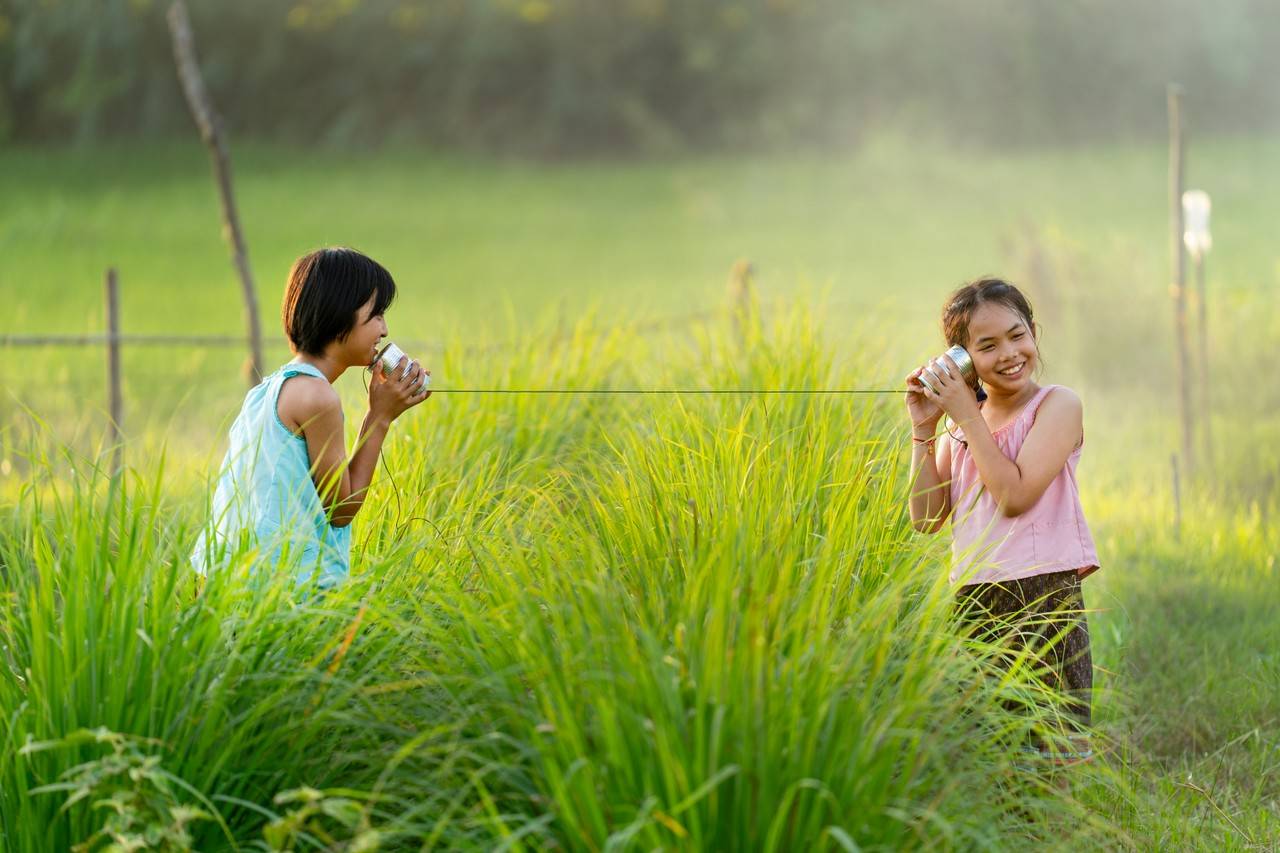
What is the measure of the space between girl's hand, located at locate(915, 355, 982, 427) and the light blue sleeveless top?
4.35 feet

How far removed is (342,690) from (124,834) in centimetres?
43

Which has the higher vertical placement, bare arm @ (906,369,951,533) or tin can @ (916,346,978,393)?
tin can @ (916,346,978,393)

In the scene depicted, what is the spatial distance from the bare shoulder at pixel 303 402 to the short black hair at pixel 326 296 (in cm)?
15

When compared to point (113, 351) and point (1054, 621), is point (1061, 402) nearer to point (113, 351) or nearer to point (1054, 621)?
point (1054, 621)

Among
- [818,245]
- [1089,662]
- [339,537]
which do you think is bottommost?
[1089,662]

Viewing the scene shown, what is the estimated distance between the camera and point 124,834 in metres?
2.26

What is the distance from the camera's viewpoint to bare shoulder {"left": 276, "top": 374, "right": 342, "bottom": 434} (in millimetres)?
3191

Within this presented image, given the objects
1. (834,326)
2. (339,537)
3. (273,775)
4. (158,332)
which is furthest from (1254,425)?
(158,332)

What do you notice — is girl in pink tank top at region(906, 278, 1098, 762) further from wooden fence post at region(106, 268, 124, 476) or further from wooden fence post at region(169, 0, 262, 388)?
wooden fence post at region(169, 0, 262, 388)

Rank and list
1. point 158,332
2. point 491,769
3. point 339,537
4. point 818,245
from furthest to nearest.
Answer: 1. point 818,245
2. point 158,332
3. point 339,537
4. point 491,769

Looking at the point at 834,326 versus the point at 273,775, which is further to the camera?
the point at 834,326

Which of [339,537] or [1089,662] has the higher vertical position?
[339,537]

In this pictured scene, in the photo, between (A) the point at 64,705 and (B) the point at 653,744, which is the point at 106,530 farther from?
(B) the point at 653,744

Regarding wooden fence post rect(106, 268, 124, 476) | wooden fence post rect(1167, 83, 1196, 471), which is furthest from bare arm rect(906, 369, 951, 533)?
wooden fence post rect(106, 268, 124, 476)
